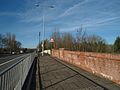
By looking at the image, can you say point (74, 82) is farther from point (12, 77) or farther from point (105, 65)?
point (12, 77)

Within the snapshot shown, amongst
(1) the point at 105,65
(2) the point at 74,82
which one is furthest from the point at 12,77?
(1) the point at 105,65

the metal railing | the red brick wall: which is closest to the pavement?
the red brick wall

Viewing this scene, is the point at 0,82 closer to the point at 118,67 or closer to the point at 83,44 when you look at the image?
the point at 118,67

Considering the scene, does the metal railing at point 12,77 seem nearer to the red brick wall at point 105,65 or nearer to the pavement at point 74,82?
the pavement at point 74,82

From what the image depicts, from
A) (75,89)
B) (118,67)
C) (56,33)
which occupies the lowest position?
(75,89)

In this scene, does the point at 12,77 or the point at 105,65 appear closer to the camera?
the point at 12,77

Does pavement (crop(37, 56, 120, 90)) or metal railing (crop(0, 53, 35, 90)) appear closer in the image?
metal railing (crop(0, 53, 35, 90))

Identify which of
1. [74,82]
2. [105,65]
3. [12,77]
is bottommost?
[74,82]

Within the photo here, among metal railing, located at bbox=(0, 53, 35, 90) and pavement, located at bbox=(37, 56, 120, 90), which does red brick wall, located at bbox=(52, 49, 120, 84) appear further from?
metal railing, located at bbox=(0, 53, 35, 90)

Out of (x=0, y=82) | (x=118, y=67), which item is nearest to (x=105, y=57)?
(x=118, y=67)

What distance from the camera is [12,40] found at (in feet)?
409

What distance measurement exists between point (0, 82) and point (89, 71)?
11.8 metres

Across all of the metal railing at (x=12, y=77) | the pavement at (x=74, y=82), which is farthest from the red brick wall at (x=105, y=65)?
the metal railing at (x=12, y=77)

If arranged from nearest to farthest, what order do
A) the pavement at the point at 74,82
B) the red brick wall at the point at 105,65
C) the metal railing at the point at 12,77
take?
the metal railing at the point at 12,77, the pavement at the point at 74,82, the red brick wall at the point at 105,65
